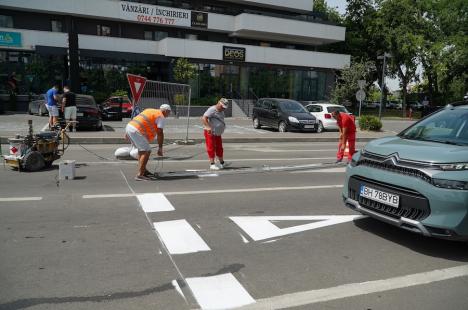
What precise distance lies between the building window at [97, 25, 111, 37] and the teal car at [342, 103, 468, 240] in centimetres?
3403

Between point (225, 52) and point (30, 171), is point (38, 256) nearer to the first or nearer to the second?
point (30, 171)

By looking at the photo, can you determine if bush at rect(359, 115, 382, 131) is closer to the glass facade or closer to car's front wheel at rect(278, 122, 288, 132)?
car's front wheel at rect(278, 122, 288, 132)

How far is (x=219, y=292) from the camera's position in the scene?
3637mm

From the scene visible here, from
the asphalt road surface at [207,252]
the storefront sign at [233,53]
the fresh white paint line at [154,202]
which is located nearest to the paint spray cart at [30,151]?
the asphalt road surface at [207,252]

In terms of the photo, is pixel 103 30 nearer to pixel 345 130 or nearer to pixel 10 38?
pixel 10 38

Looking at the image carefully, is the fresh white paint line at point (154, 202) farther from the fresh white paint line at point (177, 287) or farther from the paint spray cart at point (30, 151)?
the paint spray cart at point (30, 151)

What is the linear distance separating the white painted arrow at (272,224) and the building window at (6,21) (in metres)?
33.2

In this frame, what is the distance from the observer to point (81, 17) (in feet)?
112

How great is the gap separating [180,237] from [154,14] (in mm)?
34015

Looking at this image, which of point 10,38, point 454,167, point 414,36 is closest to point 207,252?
point 454,167

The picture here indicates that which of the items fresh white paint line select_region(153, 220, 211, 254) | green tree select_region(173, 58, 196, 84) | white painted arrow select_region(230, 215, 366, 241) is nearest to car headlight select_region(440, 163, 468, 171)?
white painted arrow select_region(230, 215, 366, 241)

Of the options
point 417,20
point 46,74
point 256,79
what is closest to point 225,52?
point 256,79

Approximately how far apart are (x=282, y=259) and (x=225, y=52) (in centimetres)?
3275

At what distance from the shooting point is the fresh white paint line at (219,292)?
3.44m
